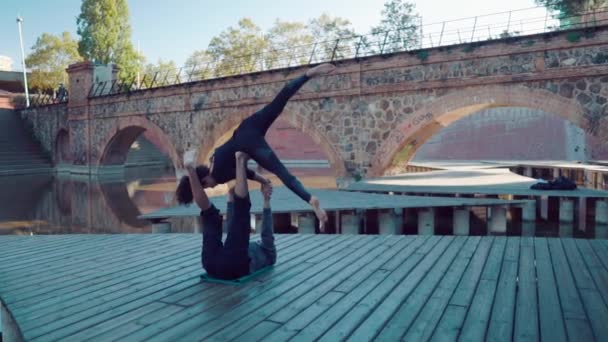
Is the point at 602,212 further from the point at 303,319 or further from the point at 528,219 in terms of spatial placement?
the point at 303,319

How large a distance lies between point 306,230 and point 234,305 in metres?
4.06

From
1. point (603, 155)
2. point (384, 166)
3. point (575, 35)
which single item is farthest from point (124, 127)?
point (603, 155)

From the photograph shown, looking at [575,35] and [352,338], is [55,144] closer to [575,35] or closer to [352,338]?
[575,35]

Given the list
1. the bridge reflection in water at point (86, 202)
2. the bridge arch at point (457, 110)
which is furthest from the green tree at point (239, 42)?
the bridge arch at point (457, 110)

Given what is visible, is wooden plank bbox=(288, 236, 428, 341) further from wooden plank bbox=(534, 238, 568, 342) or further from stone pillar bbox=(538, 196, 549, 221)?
stone pillar bbox=(538, 196, 549, 221)

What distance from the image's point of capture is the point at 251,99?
13711 millimetres

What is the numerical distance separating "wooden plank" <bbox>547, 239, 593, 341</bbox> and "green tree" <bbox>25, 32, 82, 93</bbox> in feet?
117

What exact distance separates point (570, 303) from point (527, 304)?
0.72ft

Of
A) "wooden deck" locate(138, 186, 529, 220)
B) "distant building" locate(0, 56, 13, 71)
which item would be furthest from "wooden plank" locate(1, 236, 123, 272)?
"distant building" locate(0, 56, 13, 71)

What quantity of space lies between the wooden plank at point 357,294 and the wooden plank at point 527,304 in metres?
0.69

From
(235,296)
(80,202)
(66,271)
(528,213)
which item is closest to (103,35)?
(80,202)

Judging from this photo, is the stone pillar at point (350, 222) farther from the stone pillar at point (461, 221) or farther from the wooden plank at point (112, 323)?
the wooden plank at point (112, 323)

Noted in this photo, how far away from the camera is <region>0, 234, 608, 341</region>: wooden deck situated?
7.04 feet

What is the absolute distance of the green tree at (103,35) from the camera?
28.5 meters
